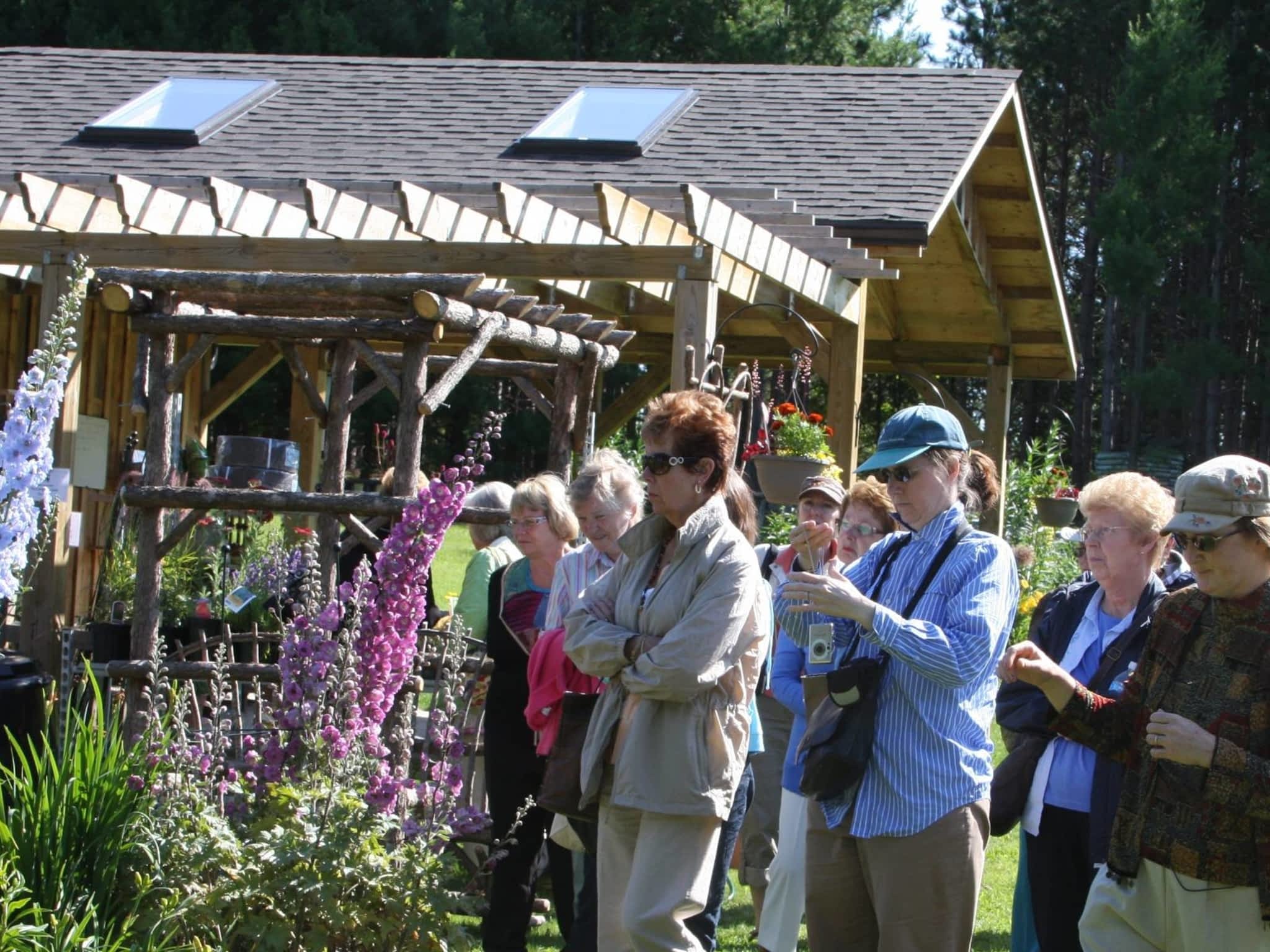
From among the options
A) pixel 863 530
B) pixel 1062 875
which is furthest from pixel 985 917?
pixel 1062 875

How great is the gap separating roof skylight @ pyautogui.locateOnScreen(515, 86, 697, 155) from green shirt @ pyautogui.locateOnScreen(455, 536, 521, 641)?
18.8 ft

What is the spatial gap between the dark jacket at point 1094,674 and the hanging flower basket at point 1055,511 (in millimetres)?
9038

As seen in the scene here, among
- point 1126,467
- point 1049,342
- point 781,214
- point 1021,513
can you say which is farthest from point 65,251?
point 1126,467

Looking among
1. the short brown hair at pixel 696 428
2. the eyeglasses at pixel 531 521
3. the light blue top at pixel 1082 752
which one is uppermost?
the short brown hair at pixel 696 428

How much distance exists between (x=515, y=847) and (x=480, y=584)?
1272 mm

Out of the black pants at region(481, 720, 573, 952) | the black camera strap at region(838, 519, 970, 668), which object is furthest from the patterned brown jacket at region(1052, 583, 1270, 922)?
the black pants at region(481, 720, 573, 952)

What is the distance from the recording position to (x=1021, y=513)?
16906 mm

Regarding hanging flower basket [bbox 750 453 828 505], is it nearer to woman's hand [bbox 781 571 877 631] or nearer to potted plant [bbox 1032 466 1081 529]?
woman's hand [bbox 781 571 877 631]

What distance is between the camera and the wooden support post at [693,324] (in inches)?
288

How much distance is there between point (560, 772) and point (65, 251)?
5148 millimetres

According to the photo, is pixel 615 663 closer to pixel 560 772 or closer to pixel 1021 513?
pixel 560 772

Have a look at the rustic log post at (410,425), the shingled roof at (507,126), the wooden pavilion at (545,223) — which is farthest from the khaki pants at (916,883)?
the shingled roof at (507,126)

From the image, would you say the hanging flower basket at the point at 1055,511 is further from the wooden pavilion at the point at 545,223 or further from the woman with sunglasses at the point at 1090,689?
the woman with sunglasses at the point at 1090,689

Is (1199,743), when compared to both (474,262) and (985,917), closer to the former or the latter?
(985,917)
